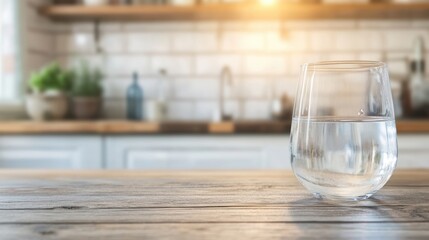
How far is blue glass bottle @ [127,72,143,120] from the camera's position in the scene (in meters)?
2.23

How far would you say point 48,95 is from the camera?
203 centimetres

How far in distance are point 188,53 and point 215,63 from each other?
0.14 metres

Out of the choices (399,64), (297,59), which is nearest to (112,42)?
(297,59)

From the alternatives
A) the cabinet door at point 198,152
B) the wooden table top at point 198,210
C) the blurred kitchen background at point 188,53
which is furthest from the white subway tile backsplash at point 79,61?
the wooden table top at point 198,210

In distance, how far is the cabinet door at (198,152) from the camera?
1787 millimetres

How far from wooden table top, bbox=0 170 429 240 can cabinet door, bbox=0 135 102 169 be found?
101cm

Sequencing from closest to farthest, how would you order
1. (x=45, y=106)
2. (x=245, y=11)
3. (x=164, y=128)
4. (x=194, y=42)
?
(x=164, y=128) < (x=45, y=106) < (x=245, y=11) < (x=194, y=42)

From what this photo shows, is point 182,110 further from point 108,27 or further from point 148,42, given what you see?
point 108,27

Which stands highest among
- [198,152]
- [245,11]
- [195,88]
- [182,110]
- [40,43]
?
[245,11]

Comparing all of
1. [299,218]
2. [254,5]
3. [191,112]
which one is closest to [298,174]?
[299,218]

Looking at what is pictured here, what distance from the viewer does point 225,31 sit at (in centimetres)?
233

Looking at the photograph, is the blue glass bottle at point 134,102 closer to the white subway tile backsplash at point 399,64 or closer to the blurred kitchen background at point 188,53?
the blurred kitchen background at point 188,53

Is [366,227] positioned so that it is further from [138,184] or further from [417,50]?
[417,50]

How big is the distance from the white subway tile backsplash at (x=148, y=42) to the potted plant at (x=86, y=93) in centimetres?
26
